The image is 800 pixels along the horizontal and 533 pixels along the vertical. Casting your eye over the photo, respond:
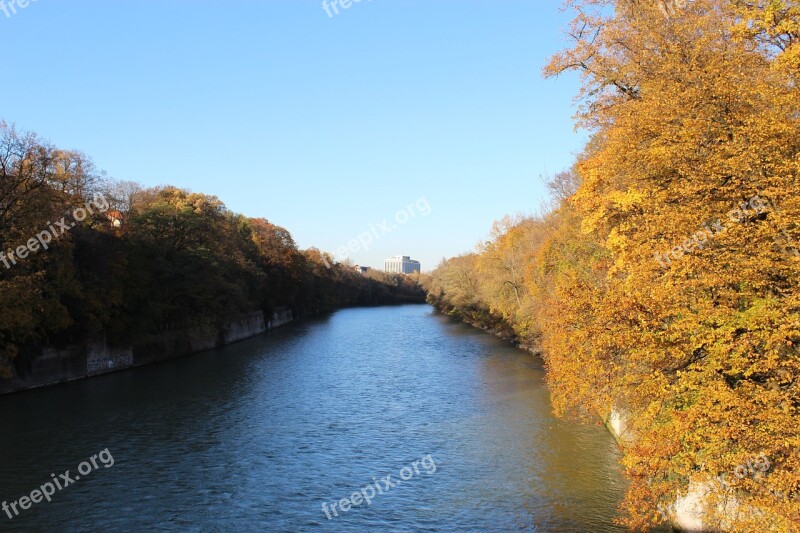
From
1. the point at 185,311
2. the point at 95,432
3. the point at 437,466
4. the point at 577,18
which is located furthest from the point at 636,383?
the point at 185,311

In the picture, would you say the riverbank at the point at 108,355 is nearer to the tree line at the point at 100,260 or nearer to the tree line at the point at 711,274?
the tree line at the point at 100,260

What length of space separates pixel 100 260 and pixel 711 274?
114 ft

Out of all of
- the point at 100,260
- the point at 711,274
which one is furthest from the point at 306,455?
the point at 100,260

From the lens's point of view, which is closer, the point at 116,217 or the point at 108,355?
the point at 108,355

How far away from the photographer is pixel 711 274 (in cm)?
1084

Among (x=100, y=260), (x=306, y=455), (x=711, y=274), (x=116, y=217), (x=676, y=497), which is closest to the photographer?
(x=711, y=274)

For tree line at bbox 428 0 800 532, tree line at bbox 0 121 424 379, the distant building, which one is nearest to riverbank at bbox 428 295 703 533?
tree line at bbox 428 0 800 532

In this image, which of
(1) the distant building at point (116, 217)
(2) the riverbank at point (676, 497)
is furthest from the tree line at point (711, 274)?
(1) the distant building at point (116, 217)

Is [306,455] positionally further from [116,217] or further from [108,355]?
[116,217]

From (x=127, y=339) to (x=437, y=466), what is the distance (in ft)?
93.1

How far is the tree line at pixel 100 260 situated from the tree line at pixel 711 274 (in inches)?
1002

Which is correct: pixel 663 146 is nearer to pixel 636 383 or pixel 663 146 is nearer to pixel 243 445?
pixel 636 383

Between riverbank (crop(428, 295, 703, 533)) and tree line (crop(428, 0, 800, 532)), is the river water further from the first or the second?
tree line (crop(428, 0, 800, 532))

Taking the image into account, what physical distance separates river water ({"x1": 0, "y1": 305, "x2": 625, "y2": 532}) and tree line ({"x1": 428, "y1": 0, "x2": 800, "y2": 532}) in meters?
4.61
